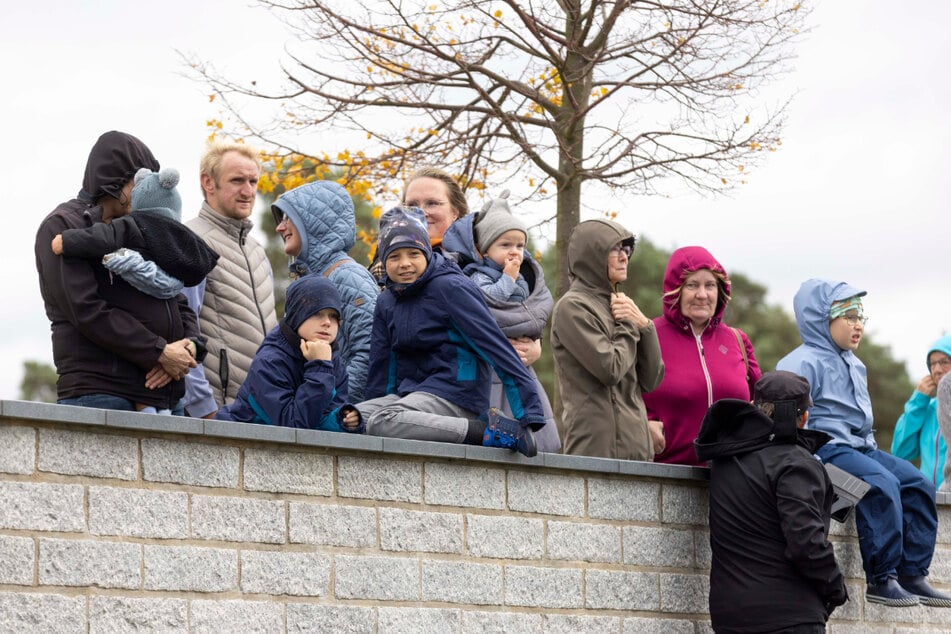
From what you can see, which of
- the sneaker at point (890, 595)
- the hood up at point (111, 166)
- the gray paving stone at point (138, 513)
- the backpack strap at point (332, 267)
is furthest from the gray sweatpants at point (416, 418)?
the sneaker at point (890, 595)

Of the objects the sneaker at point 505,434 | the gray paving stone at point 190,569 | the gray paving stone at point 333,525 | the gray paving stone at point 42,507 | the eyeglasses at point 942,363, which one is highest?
the eyeglasses at point 942,363

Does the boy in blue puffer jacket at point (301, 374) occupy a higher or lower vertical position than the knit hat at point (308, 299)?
lower

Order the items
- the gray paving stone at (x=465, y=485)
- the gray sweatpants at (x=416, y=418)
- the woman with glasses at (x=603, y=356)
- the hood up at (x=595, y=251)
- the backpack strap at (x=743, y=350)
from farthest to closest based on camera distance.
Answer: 1. the backpack strap at (x=743, y=350)
2. the hood up at (x=595, y=251)
3. the woman with glasses at (x=603, y=356)
4. the gray paving stone at (x=465, y=485)
5. the gray sweatpants at (x=416, y=418)

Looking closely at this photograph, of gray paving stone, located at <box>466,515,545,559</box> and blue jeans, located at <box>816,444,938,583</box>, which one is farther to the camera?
blue jeans, located at <box>816,444,938,583</box>

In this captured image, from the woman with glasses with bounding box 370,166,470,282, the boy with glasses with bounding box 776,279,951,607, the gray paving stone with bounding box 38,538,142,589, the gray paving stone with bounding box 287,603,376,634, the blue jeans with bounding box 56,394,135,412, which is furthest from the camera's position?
the boy with glasses with bounding box 776,279,951,607

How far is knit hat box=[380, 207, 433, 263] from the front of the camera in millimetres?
7242

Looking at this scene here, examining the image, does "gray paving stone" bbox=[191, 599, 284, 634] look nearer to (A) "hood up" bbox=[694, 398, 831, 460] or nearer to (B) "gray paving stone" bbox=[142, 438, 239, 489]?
(B) "gray paving stone" bbox=[142, 438, 239, 489]

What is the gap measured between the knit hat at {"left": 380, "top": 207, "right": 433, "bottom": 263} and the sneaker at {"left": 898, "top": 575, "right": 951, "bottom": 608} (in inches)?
163

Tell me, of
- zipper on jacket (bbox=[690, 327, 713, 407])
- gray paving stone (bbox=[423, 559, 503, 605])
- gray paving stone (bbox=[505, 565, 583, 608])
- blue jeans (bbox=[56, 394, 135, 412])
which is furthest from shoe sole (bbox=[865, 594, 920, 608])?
blue jeans (bbox=[56, 394, 135, 412])

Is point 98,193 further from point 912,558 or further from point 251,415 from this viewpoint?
point 912,558

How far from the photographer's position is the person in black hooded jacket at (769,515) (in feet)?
25.2

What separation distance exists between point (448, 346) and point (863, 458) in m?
3.25

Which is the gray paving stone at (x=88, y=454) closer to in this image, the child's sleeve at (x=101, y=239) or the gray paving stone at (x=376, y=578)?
the child's sleeve at (x=101, y=239)

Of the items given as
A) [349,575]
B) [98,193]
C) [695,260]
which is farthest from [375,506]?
[695,260]
